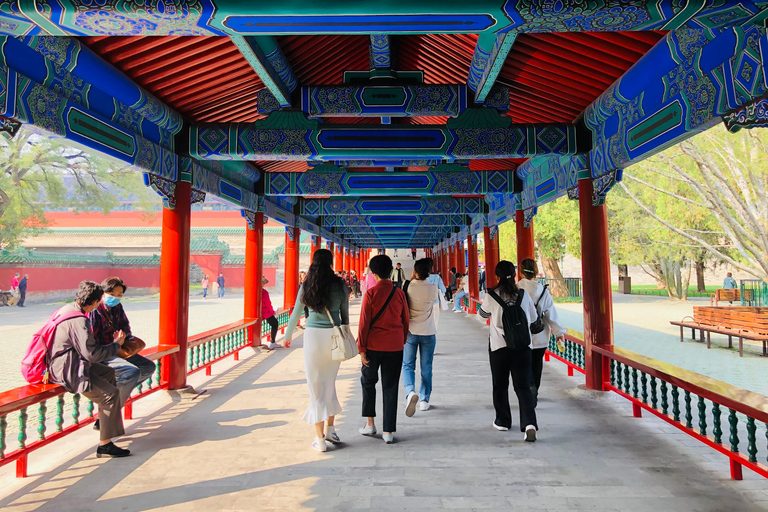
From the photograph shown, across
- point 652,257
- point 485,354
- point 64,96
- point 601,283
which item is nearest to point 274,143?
point 64,96

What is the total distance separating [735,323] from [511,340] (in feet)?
25.9

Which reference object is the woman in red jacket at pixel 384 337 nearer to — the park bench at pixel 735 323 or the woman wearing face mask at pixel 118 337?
the woman wearing face mask at pixel 118 337

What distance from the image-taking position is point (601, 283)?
16.9 feet

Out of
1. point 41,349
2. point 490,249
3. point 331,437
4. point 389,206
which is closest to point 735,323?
point 490,249

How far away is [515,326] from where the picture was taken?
3.67m

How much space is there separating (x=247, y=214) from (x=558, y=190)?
15.8 feet

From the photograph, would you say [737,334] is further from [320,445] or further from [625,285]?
[625,285]

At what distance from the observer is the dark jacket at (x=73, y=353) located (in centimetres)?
320

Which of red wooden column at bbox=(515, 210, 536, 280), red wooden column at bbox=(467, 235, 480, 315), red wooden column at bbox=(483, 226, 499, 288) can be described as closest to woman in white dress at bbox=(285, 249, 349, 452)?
red wooden column at bbox=(515, 210, 536, 280)

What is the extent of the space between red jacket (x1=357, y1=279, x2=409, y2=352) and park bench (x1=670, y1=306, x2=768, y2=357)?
733 cm

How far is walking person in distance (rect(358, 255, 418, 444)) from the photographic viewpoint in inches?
143

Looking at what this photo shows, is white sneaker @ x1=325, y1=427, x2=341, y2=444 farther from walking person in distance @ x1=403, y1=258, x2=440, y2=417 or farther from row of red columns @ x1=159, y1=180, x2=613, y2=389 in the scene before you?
row of red columns @ x1=159, y1=180, x2=613, y2=389

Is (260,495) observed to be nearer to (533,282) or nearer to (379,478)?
(379,478)

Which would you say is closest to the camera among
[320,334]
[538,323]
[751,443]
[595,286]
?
Result: [751,443]
